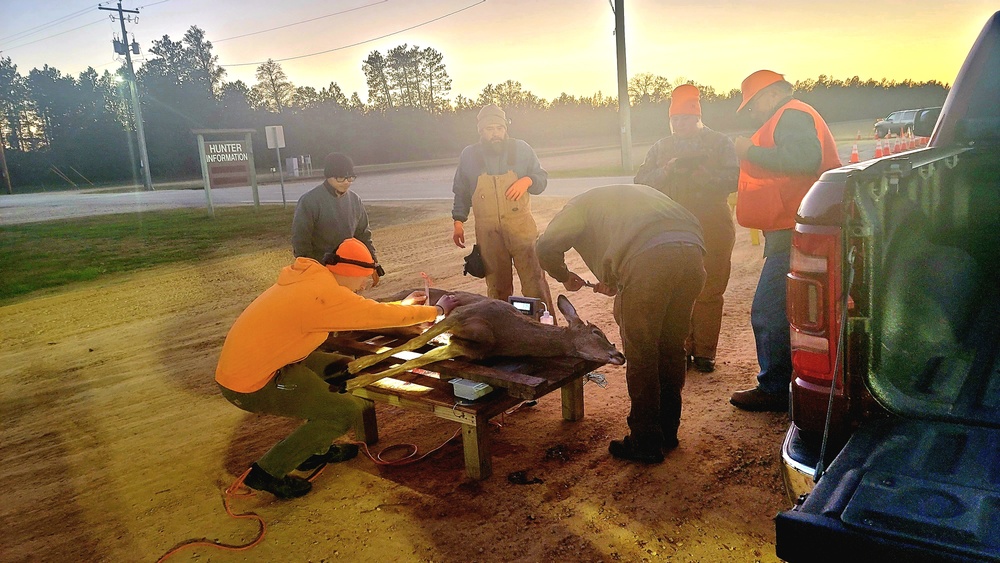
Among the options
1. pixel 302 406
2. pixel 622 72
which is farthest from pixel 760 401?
pixel 622 72

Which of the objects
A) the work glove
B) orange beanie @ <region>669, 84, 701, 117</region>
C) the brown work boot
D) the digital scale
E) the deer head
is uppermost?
orange beanie @ <region>669, 84, 701, 117</region>

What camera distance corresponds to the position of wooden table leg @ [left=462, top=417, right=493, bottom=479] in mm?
4090

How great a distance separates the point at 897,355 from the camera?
2529 mm

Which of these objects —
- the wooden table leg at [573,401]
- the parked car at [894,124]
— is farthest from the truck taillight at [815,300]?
the parked car at [894,124]

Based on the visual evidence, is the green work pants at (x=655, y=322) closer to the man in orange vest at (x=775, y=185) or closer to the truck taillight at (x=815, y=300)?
the man in orange vest at (x=775, y=185)

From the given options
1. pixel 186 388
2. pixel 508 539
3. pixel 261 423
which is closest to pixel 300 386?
pixel 261 423

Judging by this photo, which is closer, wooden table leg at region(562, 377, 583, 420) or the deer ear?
the deer ear

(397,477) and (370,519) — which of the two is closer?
(370,519)

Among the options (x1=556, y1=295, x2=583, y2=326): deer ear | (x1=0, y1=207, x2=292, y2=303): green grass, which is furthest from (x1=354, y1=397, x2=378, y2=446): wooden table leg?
(x1=0, y1=207, x2=292, y2=303): green grass

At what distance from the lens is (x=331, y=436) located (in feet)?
14.1

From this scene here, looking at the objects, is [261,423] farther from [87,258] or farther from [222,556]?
[87,258]

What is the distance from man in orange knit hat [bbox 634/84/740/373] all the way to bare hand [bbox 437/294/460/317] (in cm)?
185

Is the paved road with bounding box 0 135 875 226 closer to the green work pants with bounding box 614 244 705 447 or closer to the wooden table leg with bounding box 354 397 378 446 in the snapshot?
the wooden table leg with bounding box 354 397 378 446

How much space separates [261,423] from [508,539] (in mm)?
2554
